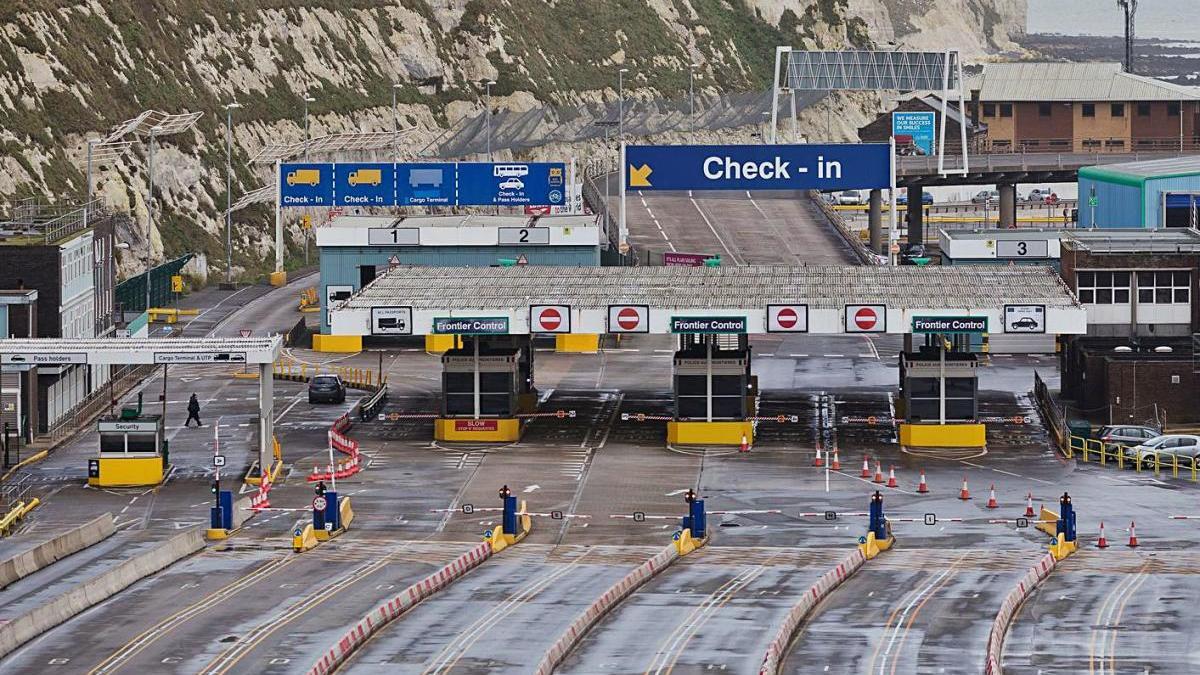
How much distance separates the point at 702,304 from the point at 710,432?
440 cm

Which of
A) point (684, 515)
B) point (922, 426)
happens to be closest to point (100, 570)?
point (684, 515)

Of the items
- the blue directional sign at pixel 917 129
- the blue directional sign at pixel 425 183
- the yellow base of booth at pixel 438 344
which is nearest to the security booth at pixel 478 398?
the yellow base of booth at pixel 438 344

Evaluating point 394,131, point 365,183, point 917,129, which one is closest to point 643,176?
point 365,183

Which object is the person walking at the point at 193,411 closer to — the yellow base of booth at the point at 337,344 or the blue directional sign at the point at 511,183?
the yellow base of booth at the point at 337,344

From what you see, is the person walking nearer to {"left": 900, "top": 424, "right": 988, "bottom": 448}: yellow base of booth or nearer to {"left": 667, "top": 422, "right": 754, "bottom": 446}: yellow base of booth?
{"left": 667, "top": 422, "right": 754, "bottom": 446}: yellow base of booth

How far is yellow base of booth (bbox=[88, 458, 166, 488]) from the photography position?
243ft

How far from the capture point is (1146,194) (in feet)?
384

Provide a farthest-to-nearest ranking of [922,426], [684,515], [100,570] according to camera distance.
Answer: [922,426] < [684,515] < [100,570]

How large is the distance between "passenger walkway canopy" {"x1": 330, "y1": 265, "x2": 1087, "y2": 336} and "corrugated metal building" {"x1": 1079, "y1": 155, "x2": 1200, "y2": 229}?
32.0 m

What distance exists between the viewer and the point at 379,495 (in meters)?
72.4

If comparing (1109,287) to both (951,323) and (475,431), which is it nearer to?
(951,323)

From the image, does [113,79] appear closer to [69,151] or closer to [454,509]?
[69,151]

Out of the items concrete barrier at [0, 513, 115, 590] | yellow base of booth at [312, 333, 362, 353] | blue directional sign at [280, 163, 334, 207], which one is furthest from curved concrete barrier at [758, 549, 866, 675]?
blue directional sign at [280, 163, 334, 207]

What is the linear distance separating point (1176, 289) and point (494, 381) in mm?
28034
